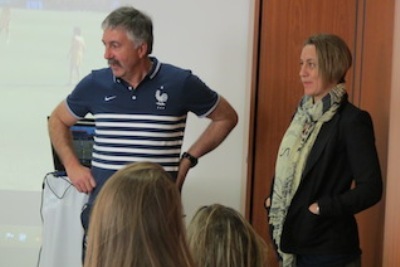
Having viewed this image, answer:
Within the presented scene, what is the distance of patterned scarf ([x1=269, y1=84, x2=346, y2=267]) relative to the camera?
7.06ft

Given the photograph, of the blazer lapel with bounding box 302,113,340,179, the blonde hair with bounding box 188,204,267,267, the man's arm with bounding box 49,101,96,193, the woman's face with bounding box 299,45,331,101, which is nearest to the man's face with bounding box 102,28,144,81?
the man's arm with bounding box 49,101,96,193

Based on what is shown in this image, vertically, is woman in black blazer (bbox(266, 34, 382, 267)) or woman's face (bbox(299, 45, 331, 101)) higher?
woman's face (bbox(299, 45, 331, 101))

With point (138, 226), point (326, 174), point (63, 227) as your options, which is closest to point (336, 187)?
point (326, 174)

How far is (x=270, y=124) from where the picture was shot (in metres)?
3.21

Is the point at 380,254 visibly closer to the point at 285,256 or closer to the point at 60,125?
the point at 285,256

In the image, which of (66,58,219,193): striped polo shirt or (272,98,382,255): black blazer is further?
(66,58,219,193): striped polo shirt

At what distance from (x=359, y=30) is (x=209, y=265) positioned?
1.98 meters

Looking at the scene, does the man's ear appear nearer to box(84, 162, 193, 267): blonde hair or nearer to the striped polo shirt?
the striped polo shirt

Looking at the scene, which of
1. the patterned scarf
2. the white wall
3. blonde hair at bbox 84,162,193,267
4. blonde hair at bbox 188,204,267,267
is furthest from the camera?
the white wall

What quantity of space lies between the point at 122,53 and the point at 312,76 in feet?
2.50

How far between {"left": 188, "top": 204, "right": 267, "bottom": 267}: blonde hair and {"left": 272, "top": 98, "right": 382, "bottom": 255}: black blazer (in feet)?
1.97

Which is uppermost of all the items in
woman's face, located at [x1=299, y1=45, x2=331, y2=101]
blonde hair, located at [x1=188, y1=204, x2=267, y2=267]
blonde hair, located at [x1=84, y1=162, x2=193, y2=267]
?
woman's face, located at [x1=299, y1=45, x2=331, y2=101]

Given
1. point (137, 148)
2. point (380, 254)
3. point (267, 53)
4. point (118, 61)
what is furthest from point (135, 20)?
point (380, 254)

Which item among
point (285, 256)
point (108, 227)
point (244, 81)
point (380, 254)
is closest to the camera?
point (108, 227)
